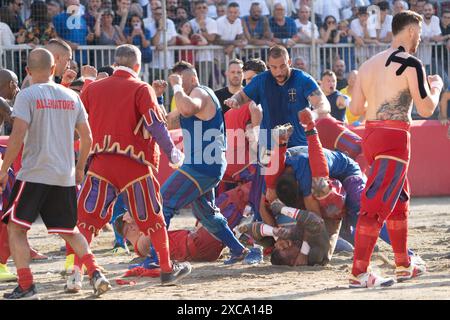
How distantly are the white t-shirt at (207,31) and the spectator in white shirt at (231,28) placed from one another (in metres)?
0.09

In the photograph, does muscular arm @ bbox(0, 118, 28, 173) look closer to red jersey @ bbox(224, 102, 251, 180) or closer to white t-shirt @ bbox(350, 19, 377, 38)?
red jersey @ bbox(224, 102, 251, 180)

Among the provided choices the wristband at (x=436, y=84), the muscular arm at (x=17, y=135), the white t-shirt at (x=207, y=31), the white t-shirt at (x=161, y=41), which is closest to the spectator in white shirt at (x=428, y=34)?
the white t-shirt at (x=207, y=31)

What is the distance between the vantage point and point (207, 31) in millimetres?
16938

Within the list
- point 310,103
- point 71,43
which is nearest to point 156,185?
point 310,103

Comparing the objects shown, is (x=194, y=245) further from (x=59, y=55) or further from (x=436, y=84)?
(x=436, y=84)

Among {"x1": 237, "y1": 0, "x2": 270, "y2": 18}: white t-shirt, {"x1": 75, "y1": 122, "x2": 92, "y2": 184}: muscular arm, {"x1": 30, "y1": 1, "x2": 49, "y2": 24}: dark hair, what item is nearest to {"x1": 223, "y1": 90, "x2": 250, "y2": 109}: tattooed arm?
{"x1": 75, "y1": 122, "x2": 92, "y2": 184}: muscular arm

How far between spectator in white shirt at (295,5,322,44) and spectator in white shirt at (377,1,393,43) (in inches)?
45.4

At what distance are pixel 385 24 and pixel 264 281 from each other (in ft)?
32.4

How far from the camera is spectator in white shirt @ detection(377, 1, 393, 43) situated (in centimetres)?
1788

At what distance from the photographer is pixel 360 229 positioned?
8.41 metres

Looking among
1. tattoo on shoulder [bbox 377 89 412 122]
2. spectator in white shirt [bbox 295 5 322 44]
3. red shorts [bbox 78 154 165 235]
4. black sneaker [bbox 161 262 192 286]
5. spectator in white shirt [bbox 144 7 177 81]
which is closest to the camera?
tattoo on shoulder [bbox 377 89 412 122]
